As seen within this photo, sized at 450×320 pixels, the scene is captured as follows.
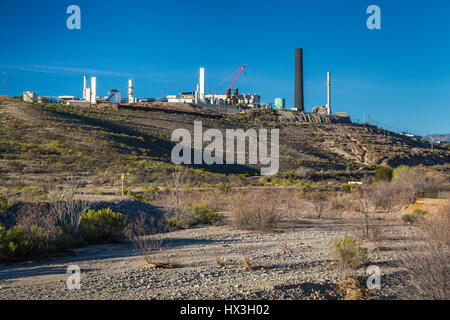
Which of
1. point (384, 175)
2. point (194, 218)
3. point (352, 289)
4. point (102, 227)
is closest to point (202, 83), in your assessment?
point (384, 175)

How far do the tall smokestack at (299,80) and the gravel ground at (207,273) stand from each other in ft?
288

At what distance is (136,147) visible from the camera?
50.9 m

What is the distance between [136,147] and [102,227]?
38.0 meters

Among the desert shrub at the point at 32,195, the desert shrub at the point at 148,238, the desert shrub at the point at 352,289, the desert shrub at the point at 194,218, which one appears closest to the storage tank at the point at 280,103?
the desert shrub at the point at 32,195

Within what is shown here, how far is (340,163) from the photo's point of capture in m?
63.1

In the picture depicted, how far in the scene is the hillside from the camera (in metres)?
37.2

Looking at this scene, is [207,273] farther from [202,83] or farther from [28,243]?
[202,83]

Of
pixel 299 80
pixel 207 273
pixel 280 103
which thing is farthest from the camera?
pixel 280 103

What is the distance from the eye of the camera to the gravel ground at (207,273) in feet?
25.8

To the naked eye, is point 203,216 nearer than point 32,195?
Yes

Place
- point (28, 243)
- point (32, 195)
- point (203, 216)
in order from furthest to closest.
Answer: point (32, 195) < point (203, 216) < point (28, 243)

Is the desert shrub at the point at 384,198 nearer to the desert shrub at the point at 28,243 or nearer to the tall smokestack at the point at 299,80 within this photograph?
the desert shrub at the point at 28,243
